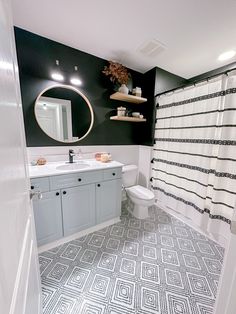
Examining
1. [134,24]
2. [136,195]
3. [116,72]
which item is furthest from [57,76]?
[136,195]

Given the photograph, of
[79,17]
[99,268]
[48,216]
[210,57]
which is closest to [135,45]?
[79,17]

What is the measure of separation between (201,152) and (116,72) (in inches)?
63.7

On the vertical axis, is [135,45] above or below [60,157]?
above

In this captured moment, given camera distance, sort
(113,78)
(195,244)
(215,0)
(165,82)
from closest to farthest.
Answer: (215,0), (195,244), (113,78), (165,82)

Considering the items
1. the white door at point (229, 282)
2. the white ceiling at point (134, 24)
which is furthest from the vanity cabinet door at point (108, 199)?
the white ceiling at point (134, 24)

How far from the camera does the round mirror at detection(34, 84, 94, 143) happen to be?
1.84 m

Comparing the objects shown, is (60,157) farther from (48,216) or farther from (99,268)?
(99,268)

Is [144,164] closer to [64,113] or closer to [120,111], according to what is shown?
[120,111]

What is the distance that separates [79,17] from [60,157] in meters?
1.58

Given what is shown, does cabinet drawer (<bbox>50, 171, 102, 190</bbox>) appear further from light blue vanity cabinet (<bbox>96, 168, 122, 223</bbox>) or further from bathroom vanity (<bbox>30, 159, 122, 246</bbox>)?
light blue vanity cabinet (<bbox>96, 168, 122, 223</bbox>)

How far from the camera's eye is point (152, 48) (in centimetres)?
187

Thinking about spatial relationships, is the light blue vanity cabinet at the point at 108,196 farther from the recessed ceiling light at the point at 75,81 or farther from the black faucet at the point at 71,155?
the recessed ceiling light at the point at 75,81

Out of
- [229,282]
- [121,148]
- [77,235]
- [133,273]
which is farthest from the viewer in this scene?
[121,148]

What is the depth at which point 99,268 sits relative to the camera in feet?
4.53
